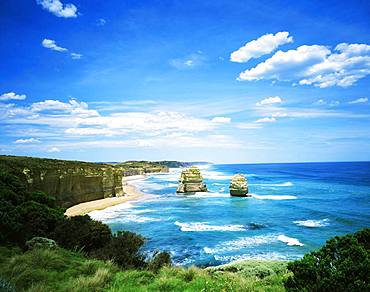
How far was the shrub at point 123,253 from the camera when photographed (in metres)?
12.2

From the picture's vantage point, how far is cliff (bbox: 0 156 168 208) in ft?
103

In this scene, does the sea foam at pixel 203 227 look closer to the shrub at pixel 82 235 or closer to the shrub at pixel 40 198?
the shrub at pixel 40 198

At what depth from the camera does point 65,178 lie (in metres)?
38.8

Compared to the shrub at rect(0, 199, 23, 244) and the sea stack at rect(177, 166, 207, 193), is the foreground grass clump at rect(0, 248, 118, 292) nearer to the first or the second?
the shrub at rect(0, 199, 23, 244)

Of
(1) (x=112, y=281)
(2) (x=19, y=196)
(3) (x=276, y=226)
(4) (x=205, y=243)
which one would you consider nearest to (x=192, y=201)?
(3) (x=276, y=226)

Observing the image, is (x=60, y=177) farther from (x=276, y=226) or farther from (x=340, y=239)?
(x=340, y=239)

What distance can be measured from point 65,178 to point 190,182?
1104 inches

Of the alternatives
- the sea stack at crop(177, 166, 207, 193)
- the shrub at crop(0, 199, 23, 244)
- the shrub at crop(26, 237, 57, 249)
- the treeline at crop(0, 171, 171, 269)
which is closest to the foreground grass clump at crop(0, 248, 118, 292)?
the shrub at crop(26, 237, 57, 249)

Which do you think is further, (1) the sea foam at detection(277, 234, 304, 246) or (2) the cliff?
(2) the cliff

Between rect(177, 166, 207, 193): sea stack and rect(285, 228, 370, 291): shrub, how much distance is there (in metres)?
54.1

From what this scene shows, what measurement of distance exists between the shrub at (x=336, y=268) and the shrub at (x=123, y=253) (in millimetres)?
7227

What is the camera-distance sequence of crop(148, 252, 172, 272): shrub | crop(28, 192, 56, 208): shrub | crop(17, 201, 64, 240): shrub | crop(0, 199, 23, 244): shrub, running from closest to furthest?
crop(148, 252, 172, 272): shrub < crop(0, 199, 23, 244): shrub < crop(17, 201, 64, 240): shrub < crop(28, 192, 56, 208): shrub

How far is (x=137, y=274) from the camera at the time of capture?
933 centimetres

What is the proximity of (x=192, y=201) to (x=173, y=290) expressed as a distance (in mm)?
41340
